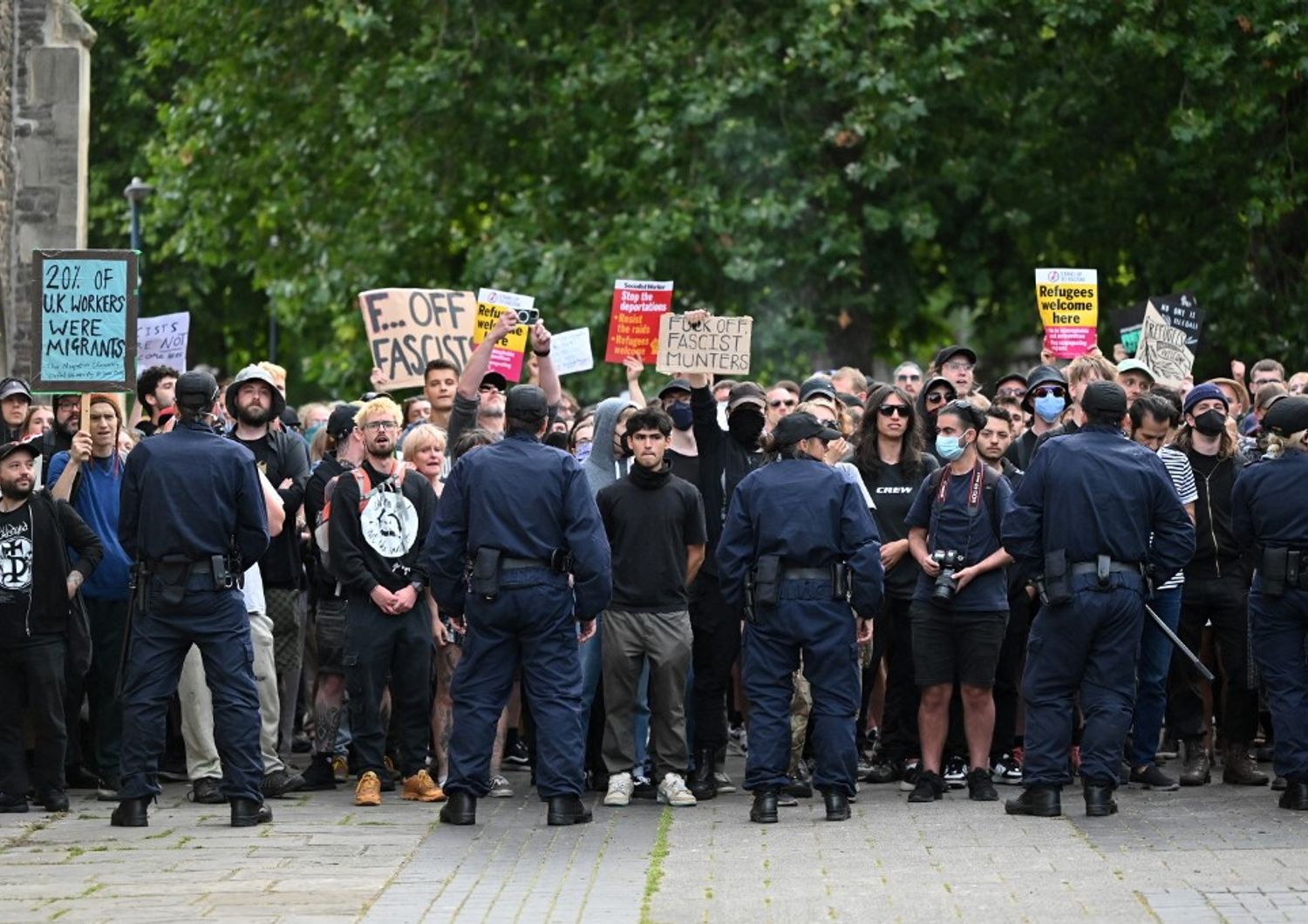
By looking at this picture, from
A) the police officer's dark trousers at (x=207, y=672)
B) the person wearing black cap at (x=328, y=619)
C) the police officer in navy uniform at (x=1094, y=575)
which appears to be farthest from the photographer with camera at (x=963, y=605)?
the police officer's dark trousers at (x=207, y=672)

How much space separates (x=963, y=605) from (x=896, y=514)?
92 cm

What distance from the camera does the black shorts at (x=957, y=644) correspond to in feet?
39.9

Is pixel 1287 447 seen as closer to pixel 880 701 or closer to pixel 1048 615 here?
pixel 1048 615

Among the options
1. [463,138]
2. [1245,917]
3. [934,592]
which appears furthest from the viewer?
[463,138]

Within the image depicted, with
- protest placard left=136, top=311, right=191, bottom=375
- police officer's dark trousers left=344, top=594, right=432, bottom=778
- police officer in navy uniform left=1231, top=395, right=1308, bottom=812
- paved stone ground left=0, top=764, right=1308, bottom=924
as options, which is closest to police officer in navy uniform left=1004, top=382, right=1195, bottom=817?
paved stone ground left=0, top=764, right=1308, bottom=924

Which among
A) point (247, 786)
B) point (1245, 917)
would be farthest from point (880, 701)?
point (1245, 917)

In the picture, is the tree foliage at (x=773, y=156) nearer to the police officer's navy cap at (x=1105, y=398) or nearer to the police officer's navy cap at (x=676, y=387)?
the police officer's navy cap at (x=676, y=387)

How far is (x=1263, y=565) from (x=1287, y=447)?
23.8 inches

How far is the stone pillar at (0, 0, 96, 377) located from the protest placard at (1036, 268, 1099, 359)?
10.5 m

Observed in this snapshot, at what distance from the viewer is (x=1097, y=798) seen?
11.4 m

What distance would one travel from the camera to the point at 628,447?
41.2ft

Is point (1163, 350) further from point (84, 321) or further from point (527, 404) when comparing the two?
point (84, 321)

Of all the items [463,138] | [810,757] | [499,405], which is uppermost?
[463,138]

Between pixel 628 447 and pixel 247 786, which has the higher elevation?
pixel 628 447
